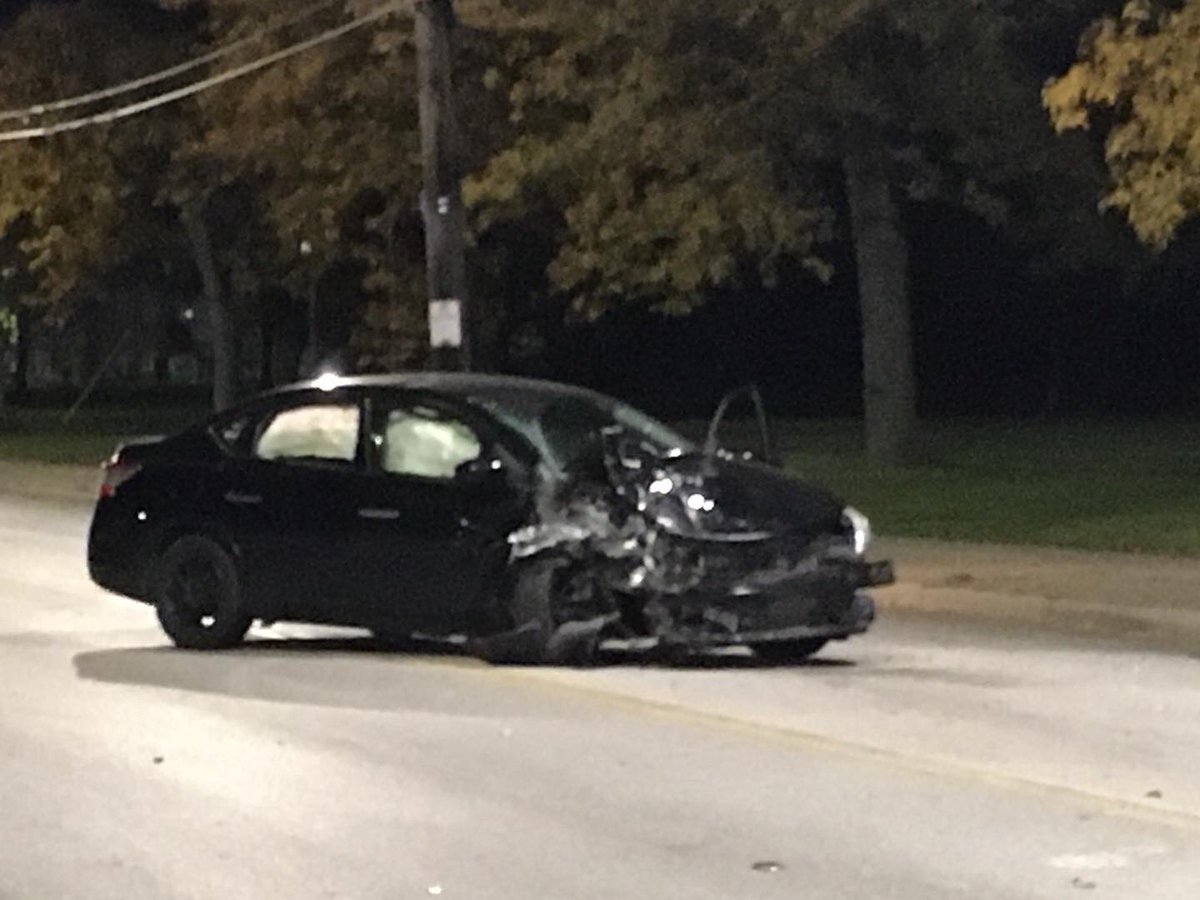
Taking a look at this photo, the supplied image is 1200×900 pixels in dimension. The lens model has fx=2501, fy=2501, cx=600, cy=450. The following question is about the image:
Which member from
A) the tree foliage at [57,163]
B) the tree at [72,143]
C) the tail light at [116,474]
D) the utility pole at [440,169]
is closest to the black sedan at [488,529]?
the tail light at [116,474]

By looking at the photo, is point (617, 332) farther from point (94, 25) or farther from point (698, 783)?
point (698, 783)

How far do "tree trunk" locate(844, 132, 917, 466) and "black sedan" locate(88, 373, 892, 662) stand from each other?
16873 mm

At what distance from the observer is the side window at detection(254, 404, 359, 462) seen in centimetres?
1384

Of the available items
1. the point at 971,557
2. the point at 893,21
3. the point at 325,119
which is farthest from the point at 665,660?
the point at 325,119

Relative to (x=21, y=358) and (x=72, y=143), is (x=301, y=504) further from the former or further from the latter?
(x=21, y=358)

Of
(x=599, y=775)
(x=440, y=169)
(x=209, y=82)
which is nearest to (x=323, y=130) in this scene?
(x=209, y=82)

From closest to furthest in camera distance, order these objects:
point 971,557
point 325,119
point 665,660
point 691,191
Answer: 1. point 665,660
2. point 971,557
3. point 691,191
4. point 325,119

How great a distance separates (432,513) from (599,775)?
11.7ft

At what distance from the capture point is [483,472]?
1320 cm

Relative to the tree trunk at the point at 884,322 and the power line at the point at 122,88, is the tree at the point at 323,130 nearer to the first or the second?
the power line at the point at 122,88

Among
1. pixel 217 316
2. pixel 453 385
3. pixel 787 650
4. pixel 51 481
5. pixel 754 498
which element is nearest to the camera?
pixel 754 498

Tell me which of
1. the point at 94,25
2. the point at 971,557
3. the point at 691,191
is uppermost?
the point at 94,25

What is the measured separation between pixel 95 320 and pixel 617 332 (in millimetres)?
33152

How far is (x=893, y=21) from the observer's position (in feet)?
86.3
